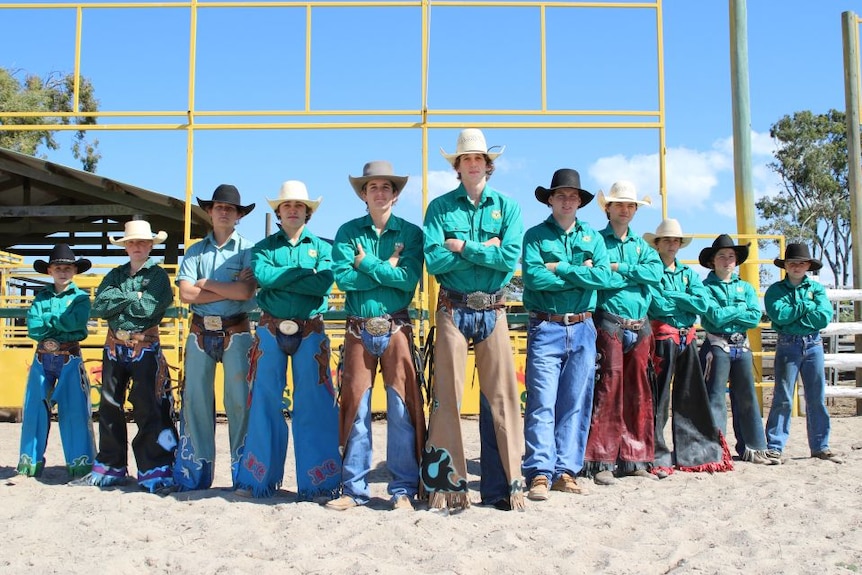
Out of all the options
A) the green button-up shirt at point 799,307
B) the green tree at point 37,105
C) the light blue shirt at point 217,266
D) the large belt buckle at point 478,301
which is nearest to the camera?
the large belt buckle at point 478,301

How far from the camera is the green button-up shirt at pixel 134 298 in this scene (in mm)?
5566

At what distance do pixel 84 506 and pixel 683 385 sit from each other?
4.29 m

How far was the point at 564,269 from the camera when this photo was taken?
514 cm

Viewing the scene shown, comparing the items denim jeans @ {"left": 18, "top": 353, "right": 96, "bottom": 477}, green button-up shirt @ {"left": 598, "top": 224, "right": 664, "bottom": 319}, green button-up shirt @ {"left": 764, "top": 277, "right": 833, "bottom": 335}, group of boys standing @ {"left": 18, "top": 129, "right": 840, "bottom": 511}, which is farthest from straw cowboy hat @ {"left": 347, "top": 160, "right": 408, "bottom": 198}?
green button-up shirt @ {"left": 764, "top": 277, "right": 833, "bottom": 335}

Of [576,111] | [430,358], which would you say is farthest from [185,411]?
[576,111]

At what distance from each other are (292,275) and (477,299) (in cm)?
115

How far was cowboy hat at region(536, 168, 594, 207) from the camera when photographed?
5.34 m

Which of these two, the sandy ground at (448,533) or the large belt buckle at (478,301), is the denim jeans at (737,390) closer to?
the sandy ground at (448,533)

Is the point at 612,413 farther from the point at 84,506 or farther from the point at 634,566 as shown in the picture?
the point at 84,506

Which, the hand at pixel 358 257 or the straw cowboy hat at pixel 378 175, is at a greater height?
the straw cowboy hat at pixel 378 175

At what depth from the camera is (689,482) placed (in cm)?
575

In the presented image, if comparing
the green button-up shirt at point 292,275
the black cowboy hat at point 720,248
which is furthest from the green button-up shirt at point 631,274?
the green button-up shirt at point 292,275

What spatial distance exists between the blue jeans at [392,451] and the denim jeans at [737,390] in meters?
2.73

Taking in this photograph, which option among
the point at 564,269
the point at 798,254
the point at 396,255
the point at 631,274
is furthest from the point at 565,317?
the point at 798,254
